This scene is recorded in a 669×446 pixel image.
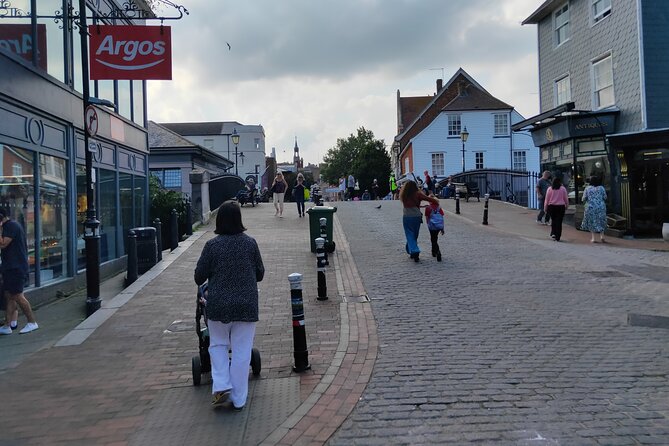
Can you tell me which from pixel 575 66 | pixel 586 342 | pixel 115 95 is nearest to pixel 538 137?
pixel 575 66

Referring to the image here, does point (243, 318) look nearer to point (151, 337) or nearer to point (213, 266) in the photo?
point (213, 266)

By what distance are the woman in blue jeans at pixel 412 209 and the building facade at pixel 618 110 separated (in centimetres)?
A: 867

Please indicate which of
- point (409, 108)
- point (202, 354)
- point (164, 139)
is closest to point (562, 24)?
point (164, 139)

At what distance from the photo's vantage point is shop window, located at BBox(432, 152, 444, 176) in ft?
152

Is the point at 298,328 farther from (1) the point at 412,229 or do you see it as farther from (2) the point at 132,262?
(2) the point at 132,262

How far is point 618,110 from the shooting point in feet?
59.1

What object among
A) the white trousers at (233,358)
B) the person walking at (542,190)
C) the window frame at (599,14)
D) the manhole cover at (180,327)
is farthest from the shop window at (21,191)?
the window frame at (599,14)

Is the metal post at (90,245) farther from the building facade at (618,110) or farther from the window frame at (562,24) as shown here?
the window frame at (562,24)

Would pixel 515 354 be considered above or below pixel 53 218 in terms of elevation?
below

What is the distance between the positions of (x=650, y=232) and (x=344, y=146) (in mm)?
80579

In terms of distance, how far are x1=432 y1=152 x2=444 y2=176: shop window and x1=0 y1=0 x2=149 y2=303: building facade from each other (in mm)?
33753

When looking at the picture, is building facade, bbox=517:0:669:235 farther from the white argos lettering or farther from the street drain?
the white argos lettering

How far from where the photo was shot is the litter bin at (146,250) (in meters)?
12.4

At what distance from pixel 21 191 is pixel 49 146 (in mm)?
1511
